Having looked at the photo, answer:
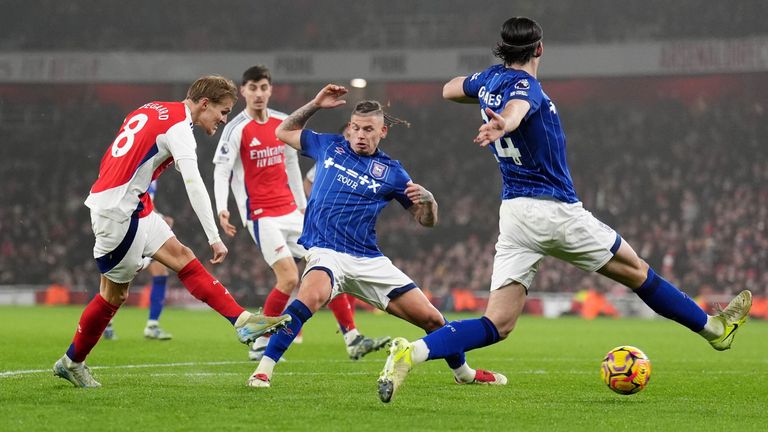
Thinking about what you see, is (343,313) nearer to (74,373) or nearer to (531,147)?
(74,373)

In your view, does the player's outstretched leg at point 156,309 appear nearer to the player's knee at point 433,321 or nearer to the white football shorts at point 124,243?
the white football shorts at point 124,243

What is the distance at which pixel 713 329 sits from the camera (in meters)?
6.88

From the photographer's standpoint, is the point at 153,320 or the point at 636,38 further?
the point at 636,38

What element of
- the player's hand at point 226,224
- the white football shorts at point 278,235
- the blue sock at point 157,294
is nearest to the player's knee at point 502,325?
the player's hand at point 226,224

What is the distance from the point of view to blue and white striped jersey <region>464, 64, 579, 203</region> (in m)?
6.27

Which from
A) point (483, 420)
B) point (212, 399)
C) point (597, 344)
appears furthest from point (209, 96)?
point (597, 344)

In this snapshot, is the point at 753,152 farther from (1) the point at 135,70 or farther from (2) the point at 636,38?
(1) the point at 135,70

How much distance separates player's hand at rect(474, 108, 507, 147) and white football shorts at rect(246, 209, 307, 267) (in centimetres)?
478

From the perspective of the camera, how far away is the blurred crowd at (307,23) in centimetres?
3162

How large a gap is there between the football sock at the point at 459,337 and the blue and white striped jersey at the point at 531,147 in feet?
2.74

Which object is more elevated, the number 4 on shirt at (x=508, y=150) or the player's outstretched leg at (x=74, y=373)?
the number 4 on shirt at (x=508, y=150)

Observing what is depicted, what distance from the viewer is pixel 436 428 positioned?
17.0 ft

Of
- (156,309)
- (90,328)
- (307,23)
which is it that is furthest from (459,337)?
(307,23)

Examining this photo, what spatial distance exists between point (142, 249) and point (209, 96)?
112cm
